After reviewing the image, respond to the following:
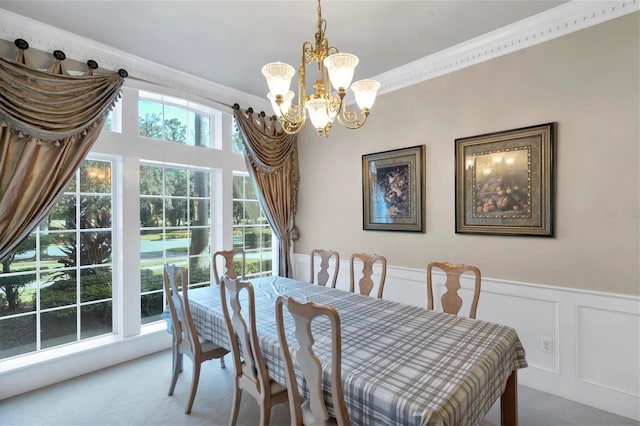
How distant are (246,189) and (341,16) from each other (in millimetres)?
2424

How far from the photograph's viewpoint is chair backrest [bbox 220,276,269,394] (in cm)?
163

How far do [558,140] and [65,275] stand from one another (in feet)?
14.1

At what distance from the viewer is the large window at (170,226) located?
10.5ft

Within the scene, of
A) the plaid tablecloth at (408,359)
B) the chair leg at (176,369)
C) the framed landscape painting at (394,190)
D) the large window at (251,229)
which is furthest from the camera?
the large window at (251,229)

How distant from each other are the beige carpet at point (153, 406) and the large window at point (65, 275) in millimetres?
459

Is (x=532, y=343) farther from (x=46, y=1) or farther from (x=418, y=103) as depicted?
(x=46, y=1)

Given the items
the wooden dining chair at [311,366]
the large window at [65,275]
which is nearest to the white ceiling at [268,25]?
the large window at [65,275]

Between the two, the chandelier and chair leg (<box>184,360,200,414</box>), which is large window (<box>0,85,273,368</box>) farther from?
the chandelier

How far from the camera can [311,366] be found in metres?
1.28

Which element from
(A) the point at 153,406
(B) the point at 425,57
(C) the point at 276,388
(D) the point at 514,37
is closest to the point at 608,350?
(C) the point at 276,388

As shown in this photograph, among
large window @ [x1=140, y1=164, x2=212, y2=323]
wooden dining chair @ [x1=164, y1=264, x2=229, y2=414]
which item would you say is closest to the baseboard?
large window @ [x1=140, y1=164, x2=212, y2=323]

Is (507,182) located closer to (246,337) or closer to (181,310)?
(246,337)

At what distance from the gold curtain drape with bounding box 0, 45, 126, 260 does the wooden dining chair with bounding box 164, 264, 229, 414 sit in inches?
46.6

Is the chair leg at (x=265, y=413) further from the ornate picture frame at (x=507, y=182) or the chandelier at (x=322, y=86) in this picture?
the ornate picture frame at (x=507, y=182)
